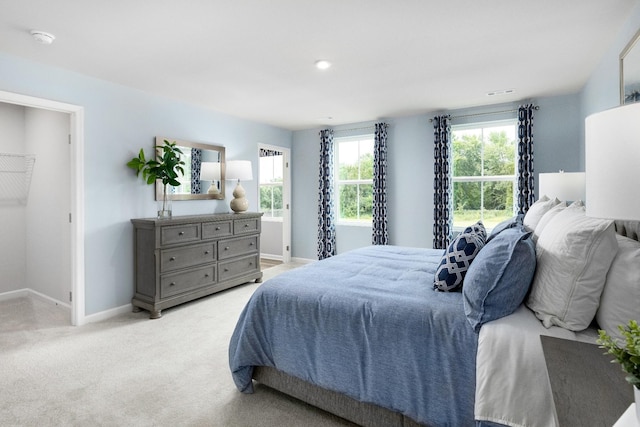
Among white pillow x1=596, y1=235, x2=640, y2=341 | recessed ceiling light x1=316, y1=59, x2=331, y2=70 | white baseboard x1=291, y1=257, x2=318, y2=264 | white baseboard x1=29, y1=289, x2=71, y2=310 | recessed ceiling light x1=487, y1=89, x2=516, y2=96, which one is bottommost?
white baseboard x1=29, y1=289, x2=71, y2=310

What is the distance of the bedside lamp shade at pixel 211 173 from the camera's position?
15.7 feet

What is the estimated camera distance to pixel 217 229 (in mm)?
4375

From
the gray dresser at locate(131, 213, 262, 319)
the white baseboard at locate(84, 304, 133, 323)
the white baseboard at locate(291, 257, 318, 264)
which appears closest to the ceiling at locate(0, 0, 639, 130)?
the gray dresser at locate(131, 213, 262, 319)

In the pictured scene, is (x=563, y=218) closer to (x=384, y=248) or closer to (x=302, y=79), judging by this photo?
(x=384, y=248)

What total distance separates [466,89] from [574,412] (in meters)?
3.93

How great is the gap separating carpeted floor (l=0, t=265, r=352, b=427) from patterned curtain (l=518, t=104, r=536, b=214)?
12.5ft

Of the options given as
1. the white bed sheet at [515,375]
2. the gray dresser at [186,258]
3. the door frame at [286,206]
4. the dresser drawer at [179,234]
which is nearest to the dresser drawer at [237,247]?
the gray dresser at [186,258]

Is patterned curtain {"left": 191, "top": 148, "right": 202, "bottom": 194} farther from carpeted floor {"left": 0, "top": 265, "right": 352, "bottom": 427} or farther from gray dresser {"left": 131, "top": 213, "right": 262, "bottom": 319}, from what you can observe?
carpeted floor {"left": 0, "top": 265, "right": 352, "bottom": 427}

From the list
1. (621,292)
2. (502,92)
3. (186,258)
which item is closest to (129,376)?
(186,258)

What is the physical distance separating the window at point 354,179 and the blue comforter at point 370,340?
3.62m

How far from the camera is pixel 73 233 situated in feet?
11.4

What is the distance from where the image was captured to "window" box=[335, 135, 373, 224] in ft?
19.5

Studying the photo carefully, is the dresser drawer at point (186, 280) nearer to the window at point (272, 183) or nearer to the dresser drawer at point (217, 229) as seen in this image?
the dresser drawer at point (217, 229)

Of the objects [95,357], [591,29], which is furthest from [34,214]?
[591,29]
